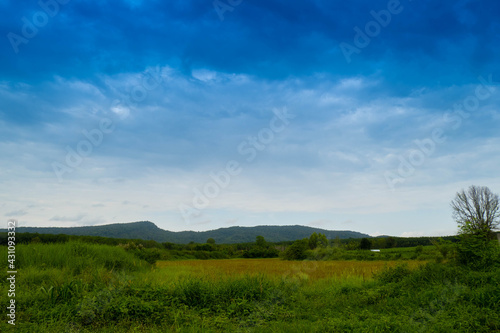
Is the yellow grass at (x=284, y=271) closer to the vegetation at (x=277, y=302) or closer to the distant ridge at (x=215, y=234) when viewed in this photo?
the vegetation at (x=277, y=302)

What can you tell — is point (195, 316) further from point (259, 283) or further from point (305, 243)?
point (305, 243)

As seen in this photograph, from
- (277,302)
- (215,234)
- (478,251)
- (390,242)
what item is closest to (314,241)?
(390,242)

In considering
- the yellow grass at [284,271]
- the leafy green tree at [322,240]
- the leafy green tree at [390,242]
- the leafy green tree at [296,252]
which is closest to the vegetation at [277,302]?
the yellow grass at [284,271]

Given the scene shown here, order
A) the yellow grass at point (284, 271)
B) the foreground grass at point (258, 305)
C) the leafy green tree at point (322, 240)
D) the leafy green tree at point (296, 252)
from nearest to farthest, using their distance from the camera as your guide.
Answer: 1. the foreground grass at point (258, 305)
2. the yellow grass at point (284, 271)
3. the leafy green tree at point (296, 252)
4. the leafy green tree at point (322, 240)

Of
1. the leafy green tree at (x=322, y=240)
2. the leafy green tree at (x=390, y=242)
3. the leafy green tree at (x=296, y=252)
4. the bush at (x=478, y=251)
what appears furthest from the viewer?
the leafy green tree at (x=390, y=242)

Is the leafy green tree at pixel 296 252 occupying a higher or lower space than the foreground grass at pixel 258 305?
lower

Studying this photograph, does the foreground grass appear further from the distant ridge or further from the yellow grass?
the distant ridge

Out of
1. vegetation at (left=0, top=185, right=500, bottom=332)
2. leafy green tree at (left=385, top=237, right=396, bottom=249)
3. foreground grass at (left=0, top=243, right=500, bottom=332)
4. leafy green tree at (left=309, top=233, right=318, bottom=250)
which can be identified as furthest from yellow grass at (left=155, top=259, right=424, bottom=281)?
leafy green tree at (left=385, top=237, right=396, bottom=249)

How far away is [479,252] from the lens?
9.84m

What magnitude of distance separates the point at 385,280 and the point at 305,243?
118 feet

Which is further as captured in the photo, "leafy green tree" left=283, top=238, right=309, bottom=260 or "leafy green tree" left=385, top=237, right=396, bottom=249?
"leafy green tree" left=385, top=237, right=396, bottom=249

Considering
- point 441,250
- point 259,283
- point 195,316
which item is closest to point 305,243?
point 441,250

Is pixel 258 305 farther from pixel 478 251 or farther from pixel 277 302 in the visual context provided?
pixel 478 251

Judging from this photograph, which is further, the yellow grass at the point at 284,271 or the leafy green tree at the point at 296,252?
the leafy green tree at the point at 296,252
